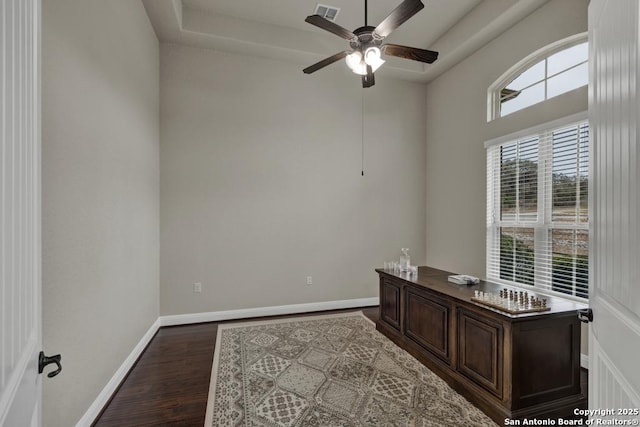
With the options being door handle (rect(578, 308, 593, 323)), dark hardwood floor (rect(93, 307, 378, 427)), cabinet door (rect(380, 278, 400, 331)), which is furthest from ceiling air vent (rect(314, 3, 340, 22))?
dark hardwood floor (rect(93, 307, 378, 427))

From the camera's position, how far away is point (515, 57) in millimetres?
3514

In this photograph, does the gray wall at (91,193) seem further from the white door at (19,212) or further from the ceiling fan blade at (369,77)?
the ceiling fan blade at (369,77)

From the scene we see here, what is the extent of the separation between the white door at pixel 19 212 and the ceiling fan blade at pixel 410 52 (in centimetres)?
225

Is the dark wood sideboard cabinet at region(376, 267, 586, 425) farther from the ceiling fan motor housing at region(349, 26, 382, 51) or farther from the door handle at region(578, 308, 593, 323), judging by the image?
the ceiling fan motor housing at region(349, 26, 382, 51)

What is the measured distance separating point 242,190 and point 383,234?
226 cm

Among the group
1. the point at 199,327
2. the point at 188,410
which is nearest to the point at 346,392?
the point at 188,410

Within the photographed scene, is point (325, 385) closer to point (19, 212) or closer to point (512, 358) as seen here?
point (512, 358)

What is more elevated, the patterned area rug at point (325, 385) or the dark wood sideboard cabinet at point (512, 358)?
the dark wood sideboard cabinet at point (512, 358)

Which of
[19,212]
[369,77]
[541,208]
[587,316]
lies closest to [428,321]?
[587,316]

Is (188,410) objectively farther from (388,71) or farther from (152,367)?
(388,71)

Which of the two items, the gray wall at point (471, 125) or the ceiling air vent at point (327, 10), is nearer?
the gray wall at point (471, 125)

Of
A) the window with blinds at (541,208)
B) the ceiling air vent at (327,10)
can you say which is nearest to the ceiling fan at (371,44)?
the ceiling air vent at (327,10)

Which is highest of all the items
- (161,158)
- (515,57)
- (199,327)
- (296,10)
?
(296,10)

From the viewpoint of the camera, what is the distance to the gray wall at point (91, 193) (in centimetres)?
165
